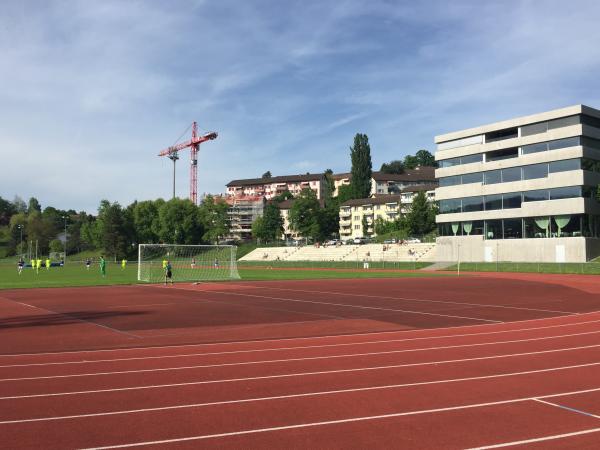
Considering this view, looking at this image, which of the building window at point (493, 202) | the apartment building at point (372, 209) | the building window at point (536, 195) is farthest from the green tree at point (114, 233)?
the building window at point (536, 195)

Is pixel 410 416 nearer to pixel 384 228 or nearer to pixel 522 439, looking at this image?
pixel 522 439

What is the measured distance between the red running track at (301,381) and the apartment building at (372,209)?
100171mm

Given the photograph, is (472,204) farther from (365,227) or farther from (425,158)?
(425,158)

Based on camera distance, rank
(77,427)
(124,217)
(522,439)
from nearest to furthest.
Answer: (522,439) < (77,427) < (124,217)

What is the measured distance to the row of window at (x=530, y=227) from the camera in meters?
58.4

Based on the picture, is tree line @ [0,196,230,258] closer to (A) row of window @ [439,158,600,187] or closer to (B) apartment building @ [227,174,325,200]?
(B) apartment building @ [227,174,325,200]

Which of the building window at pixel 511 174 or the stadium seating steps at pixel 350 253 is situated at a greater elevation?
the building window at pixel 511 174

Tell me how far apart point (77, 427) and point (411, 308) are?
55.3ft

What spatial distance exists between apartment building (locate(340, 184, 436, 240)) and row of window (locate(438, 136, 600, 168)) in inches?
1690

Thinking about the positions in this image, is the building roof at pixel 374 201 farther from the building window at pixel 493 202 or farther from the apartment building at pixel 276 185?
the building window at pixel 493 202

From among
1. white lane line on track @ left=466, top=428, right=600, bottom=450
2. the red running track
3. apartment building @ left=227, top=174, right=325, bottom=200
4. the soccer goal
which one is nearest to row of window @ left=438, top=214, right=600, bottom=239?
the soccer goal

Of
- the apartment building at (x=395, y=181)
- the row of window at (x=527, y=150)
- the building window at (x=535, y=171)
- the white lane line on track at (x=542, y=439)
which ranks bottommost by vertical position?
the white lane line on track at (x=542, y=439)

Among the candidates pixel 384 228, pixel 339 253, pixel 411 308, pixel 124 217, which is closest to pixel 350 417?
pixel 411 308

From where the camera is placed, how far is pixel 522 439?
6.22m
